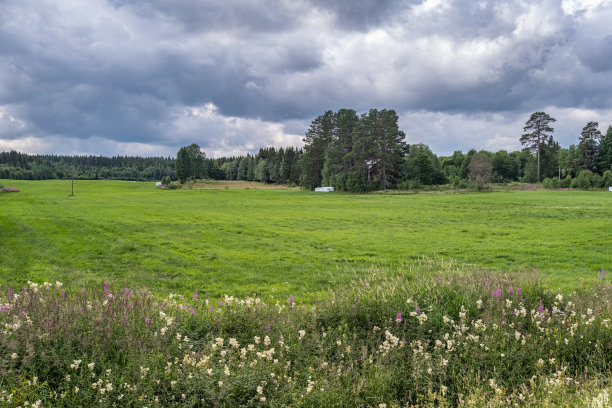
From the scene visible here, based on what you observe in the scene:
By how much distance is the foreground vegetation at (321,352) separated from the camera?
14.4 feet

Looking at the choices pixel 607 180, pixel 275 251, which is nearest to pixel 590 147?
pixel 607 180

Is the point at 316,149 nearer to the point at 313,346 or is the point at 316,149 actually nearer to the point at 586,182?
the point at 586,182

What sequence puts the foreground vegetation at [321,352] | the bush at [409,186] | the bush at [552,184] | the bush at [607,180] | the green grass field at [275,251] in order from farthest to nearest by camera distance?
the bush at [409,186]
the bush at [552,184]
the bush at [607,180]
the green grass field at [275,251]
the foreground vegetation at [321,352]

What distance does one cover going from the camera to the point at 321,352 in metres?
5.62

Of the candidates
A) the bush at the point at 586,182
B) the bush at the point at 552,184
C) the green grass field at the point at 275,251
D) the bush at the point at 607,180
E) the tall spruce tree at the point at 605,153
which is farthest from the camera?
the tall spruce tree at the point at 605,153

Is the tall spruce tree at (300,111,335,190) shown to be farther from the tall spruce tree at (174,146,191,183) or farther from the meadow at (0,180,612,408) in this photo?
the meadow at (0,180,612,408)

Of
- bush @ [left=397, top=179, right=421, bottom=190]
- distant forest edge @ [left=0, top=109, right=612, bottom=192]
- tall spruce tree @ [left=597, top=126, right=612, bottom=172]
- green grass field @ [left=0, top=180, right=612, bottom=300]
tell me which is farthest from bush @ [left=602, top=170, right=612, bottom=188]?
green grass field @ [left=0, top=180, right=612, bottom=300]

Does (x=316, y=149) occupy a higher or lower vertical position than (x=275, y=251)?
higher

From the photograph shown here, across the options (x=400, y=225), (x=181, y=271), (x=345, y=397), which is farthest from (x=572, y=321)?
(x=400, y=225)

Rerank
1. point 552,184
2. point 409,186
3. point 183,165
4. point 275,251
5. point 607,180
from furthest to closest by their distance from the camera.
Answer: point 183,165 < point 409,186 < point 552,184 < point 607,180 < point 275,251

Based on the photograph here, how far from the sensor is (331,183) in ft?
294

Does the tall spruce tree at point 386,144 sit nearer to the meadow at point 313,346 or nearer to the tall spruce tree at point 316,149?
Answer: the tall spruce tree at point 316,149

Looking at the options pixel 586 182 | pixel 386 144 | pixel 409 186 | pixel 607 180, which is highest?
pixel 386 144

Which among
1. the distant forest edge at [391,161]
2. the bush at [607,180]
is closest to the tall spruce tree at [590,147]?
the distant forest edge at [391,161]
